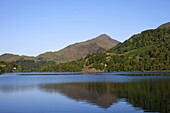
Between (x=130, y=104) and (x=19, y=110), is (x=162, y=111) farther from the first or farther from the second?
(x=19, y=110)

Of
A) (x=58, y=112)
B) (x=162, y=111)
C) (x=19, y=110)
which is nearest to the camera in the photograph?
(x=162, y=111)

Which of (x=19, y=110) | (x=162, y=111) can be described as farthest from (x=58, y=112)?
(x=162, y=111)

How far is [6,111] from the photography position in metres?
47.0

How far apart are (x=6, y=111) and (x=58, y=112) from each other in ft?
29.0

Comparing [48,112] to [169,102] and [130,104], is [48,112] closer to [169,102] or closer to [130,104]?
[130,104]

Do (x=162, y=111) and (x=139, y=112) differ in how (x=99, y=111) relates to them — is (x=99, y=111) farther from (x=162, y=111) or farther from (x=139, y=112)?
(x=162, y=111)

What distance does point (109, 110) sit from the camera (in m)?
45.4

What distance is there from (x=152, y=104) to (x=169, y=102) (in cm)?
315

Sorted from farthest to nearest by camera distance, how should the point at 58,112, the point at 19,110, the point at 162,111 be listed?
the point at 19,110
the point at 58,112
the point at 162,111

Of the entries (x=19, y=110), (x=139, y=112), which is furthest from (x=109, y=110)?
(x=19, y=110)

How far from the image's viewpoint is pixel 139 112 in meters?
42.2

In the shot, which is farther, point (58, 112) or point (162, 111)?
point (58, 112)

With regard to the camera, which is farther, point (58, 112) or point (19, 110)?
point (19, 110)

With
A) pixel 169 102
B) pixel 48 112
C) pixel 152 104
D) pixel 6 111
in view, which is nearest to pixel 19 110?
pixel 6 111
